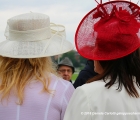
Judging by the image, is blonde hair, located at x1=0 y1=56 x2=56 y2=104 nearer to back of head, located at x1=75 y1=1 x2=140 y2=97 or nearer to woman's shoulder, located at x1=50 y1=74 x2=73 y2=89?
woman's shoulder, located at x1=50 y1=74 x2=73 y2=89

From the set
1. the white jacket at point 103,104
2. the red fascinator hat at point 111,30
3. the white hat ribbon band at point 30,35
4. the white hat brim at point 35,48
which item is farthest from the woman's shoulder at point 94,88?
the white hat ribbon band at point 30,35

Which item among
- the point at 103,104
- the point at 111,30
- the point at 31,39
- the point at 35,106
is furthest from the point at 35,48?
the point at 103,104

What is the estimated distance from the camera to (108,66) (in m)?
1.86

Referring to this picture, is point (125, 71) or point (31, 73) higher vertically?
point (125, 71)

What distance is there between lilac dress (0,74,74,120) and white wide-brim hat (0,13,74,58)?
10.6 inches

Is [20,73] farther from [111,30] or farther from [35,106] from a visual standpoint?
[111,30]

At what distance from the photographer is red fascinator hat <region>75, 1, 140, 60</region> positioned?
184cm

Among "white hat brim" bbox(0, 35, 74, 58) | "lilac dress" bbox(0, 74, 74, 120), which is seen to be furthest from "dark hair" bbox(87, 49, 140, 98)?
"white hat brim" bbox(0, 35, 74, 58)

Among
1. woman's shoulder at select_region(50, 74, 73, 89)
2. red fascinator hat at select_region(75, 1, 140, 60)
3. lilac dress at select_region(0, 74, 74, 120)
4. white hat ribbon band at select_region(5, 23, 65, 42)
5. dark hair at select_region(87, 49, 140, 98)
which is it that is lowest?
lilac dress at select_region(0, 74, 74, 120)

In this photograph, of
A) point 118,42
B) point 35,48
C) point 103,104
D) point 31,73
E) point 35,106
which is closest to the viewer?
point 103,104

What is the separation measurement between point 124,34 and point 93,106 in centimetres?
40

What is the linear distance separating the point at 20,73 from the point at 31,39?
0.95ft

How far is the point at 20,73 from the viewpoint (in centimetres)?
223

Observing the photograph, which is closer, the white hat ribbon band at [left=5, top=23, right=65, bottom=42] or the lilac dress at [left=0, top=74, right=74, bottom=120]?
the lilac dress at [left=0, top=74, right=74, bottom=120]
